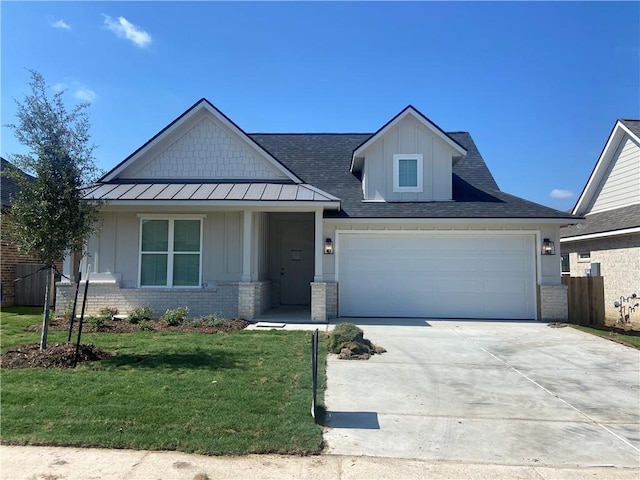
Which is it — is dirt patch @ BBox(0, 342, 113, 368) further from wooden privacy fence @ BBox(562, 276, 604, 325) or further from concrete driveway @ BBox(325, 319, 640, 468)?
wooden privacy fence @ BBox(562, 276, 604, 325)

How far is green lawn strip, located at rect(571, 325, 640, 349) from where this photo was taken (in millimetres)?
10344

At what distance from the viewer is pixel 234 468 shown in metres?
3.93

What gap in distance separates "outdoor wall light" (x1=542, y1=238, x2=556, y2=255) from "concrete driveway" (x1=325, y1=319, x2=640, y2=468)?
386cm

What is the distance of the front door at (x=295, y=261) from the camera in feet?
53.7

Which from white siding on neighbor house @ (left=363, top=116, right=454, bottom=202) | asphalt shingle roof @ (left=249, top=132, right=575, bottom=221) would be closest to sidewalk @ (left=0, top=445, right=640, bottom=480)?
asphalt shingle roof @ (left=249, top=132, right=575, bottom=221)

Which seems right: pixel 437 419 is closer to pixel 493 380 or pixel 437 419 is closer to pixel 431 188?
pixel 493 380

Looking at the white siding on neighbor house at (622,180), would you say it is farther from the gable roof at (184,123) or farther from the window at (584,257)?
the gable roof at (184,123)

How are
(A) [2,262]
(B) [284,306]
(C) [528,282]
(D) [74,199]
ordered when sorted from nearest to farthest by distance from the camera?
(D) [74,199]
(C) [528,282]
(A) [2,262]
(B) [284,306]

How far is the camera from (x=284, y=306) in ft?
52.7

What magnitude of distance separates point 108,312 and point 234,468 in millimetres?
9444

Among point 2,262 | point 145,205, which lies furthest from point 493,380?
point 2,262

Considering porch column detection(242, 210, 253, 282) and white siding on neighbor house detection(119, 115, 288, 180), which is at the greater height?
white siding on neighbor house detection(119, 115, 288, 180)

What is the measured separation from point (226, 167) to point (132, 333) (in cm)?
591

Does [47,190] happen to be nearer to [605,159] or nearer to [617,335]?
[617,335]
